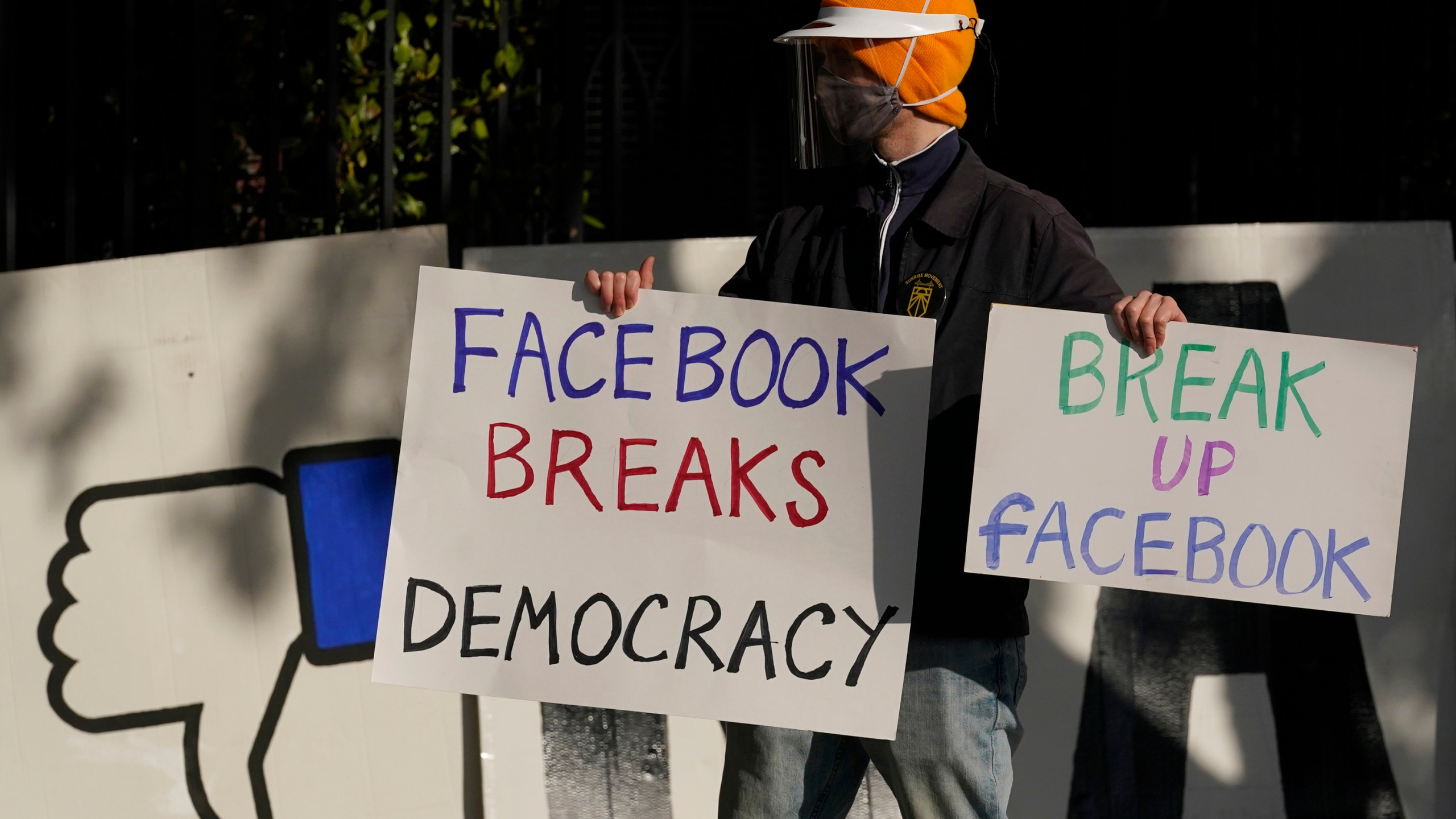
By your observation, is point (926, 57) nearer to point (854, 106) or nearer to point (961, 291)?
point (854, 106)

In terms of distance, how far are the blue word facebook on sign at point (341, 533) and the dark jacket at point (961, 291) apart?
1564mm

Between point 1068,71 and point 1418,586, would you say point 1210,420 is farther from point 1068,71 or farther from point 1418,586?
point 1068,71

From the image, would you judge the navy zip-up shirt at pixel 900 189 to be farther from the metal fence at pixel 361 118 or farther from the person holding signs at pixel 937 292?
the metal fence at pixel 361 118

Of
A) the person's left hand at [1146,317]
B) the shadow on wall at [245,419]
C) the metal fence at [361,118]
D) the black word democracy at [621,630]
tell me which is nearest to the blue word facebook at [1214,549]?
the person's left hand at [1146,317]

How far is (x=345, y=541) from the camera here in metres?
3.13

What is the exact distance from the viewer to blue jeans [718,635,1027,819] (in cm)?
194

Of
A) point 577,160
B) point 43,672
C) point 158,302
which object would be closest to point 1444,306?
point 577,160

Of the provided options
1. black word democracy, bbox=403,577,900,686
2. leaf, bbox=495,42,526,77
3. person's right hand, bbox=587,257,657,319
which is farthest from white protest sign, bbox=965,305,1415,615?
leaf, bbox=495,42,526,77

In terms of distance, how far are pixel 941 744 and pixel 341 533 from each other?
1.76 meters

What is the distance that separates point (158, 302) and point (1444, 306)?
3254 millimetres

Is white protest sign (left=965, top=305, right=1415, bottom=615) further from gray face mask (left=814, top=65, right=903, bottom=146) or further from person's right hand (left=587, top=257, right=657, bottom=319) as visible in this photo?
person's right hand (left=587, top=257, right=657, bottom=319)

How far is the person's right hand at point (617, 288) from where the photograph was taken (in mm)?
2023

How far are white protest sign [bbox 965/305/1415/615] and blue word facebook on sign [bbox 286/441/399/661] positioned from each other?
177cm

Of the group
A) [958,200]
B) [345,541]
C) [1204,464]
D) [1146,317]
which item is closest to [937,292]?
[958,200]
